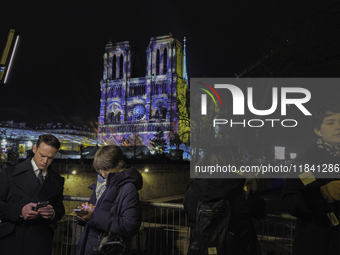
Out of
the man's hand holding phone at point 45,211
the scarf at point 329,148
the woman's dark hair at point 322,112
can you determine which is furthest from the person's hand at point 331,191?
the man's hand holding phone at point 45,211

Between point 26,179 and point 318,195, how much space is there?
100 inches

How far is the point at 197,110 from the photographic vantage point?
28.5 metres

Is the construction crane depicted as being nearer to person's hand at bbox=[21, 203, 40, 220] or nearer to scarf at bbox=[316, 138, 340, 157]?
person's hand at bbox=[21, 203, 40, 220]

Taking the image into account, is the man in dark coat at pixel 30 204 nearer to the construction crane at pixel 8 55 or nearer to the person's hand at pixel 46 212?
the person's hand at pixel 46 212

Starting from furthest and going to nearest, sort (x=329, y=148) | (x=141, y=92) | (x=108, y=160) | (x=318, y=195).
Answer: (x=141, y=92) < (x=108, y=160) < (x=329, y=148) < (x=318, y=195)

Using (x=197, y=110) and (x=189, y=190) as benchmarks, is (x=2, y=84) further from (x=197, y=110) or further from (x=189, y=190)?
(x=197, y=110)

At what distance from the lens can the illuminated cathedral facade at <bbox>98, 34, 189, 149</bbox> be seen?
57625mm

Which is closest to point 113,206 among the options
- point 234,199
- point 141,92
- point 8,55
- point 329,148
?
point 234,199

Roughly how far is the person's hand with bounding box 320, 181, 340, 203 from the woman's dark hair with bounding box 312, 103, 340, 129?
0.50 meters

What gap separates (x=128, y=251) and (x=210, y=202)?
0.80 meters

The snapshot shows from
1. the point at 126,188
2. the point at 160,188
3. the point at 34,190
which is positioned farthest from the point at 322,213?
the point at 160,188

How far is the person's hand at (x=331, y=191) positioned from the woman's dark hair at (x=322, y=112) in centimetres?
50

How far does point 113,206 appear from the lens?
2.50 metres

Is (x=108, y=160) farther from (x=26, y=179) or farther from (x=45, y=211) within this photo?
(x=26, y=179)
